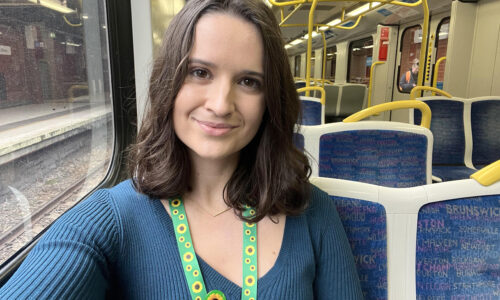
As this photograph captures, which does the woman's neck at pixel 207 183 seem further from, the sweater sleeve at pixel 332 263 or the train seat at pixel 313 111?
the train seat at pixel 313 111

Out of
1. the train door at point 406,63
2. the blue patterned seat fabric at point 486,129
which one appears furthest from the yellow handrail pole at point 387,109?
the train door at point 406,63

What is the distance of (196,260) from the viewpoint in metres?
0.67

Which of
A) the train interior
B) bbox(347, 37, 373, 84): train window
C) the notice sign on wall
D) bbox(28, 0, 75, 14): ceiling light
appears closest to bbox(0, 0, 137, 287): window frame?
the train interior

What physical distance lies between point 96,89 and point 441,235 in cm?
150

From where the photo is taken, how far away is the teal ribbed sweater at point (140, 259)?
556 millimetres

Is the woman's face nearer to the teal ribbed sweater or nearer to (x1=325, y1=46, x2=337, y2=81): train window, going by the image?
the teal ribbed sweater

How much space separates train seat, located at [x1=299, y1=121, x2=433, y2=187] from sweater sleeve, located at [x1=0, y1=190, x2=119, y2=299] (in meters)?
0.88

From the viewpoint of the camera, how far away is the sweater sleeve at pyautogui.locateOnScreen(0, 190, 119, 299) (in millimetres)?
531

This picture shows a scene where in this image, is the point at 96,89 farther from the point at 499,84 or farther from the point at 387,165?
the point at 499,84

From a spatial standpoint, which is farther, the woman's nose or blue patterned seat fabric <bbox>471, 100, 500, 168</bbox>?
blue patterned seat fabric <bbox>471, 100, 500, 168</bbox>

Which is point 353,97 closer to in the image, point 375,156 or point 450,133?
point 450,133

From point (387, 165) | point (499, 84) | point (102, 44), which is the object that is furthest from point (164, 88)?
point (499, 84)

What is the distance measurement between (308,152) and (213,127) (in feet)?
2.41

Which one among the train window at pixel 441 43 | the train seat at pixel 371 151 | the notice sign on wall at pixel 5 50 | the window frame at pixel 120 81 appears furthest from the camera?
the train window at pixel 441 43
